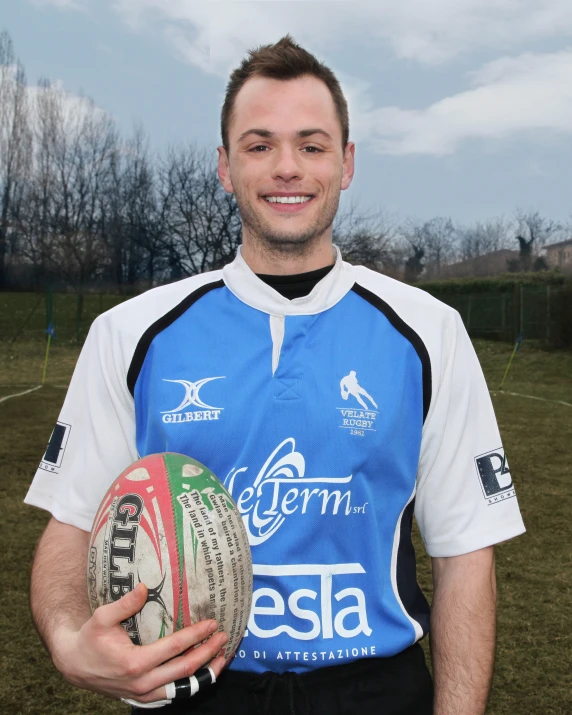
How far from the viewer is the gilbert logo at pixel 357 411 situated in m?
1.93

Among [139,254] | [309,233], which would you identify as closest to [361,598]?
[309,233]

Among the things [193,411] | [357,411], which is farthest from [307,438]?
[193,411]

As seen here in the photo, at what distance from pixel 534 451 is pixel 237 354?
9312mm

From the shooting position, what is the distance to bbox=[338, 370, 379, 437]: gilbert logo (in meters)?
1.93

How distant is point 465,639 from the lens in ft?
6.18

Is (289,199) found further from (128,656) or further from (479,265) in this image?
(479,265)

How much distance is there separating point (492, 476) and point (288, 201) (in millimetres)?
Result: 904

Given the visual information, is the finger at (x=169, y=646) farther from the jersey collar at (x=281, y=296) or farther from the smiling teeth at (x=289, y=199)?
the smiling teeth at (x=289, y=199)

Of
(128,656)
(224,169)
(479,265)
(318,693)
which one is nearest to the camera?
(128,656)

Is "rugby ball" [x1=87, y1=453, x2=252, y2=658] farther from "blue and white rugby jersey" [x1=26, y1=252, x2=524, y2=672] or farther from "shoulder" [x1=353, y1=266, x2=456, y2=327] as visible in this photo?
"shoulder" [x1=353, y1=266, x2=456, y2=327]

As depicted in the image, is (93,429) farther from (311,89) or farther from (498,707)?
(498,707)

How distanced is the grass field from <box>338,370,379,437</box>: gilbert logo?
2855mm

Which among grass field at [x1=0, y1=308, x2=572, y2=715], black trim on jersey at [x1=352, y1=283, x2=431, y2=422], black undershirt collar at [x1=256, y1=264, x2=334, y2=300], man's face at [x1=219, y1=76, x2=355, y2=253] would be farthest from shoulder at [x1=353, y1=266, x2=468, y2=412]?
grass field at [x1=0, y1=308, x2=572, y2=715]

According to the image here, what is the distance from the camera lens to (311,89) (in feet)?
6.95
